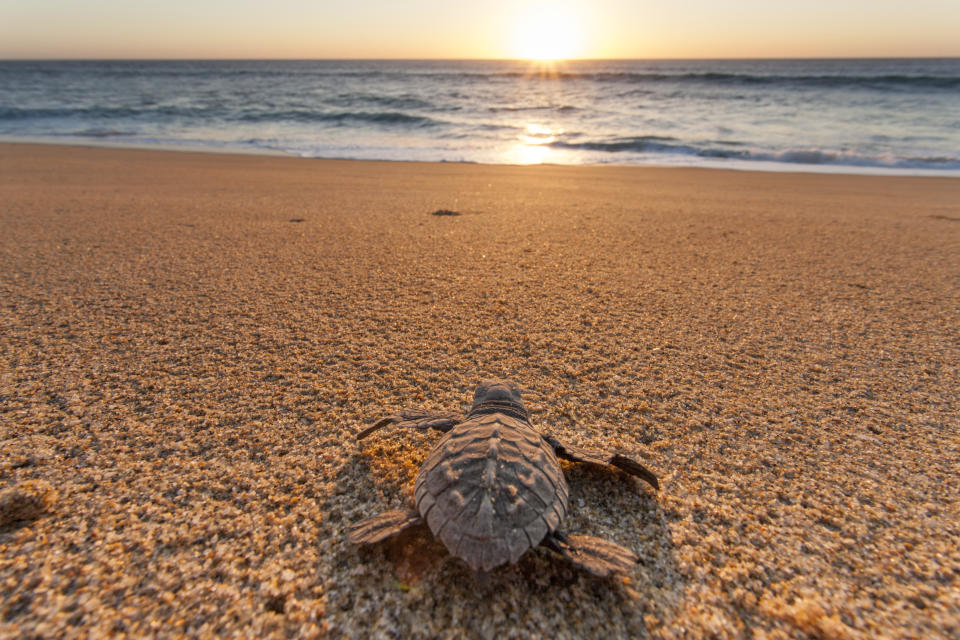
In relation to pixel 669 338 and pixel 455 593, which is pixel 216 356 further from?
pixel 669 338

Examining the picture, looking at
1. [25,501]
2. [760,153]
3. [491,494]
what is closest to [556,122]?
[760,153]

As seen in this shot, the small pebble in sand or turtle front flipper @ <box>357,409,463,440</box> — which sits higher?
turtle front flipper @ <box>357,409,463,440</box>

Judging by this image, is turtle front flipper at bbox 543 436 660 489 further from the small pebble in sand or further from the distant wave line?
the distant wave line

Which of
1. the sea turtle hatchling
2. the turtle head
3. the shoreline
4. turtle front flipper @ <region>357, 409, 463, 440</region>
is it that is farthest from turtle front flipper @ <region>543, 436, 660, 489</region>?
the shoreline

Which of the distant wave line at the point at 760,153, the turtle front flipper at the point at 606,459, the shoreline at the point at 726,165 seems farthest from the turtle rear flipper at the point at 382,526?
the distant wave line at the point at 760,153

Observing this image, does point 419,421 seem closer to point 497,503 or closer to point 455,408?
point 455,408

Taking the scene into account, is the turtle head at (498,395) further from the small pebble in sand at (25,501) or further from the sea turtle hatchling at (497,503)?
the small pebble in sand at (25,501)
